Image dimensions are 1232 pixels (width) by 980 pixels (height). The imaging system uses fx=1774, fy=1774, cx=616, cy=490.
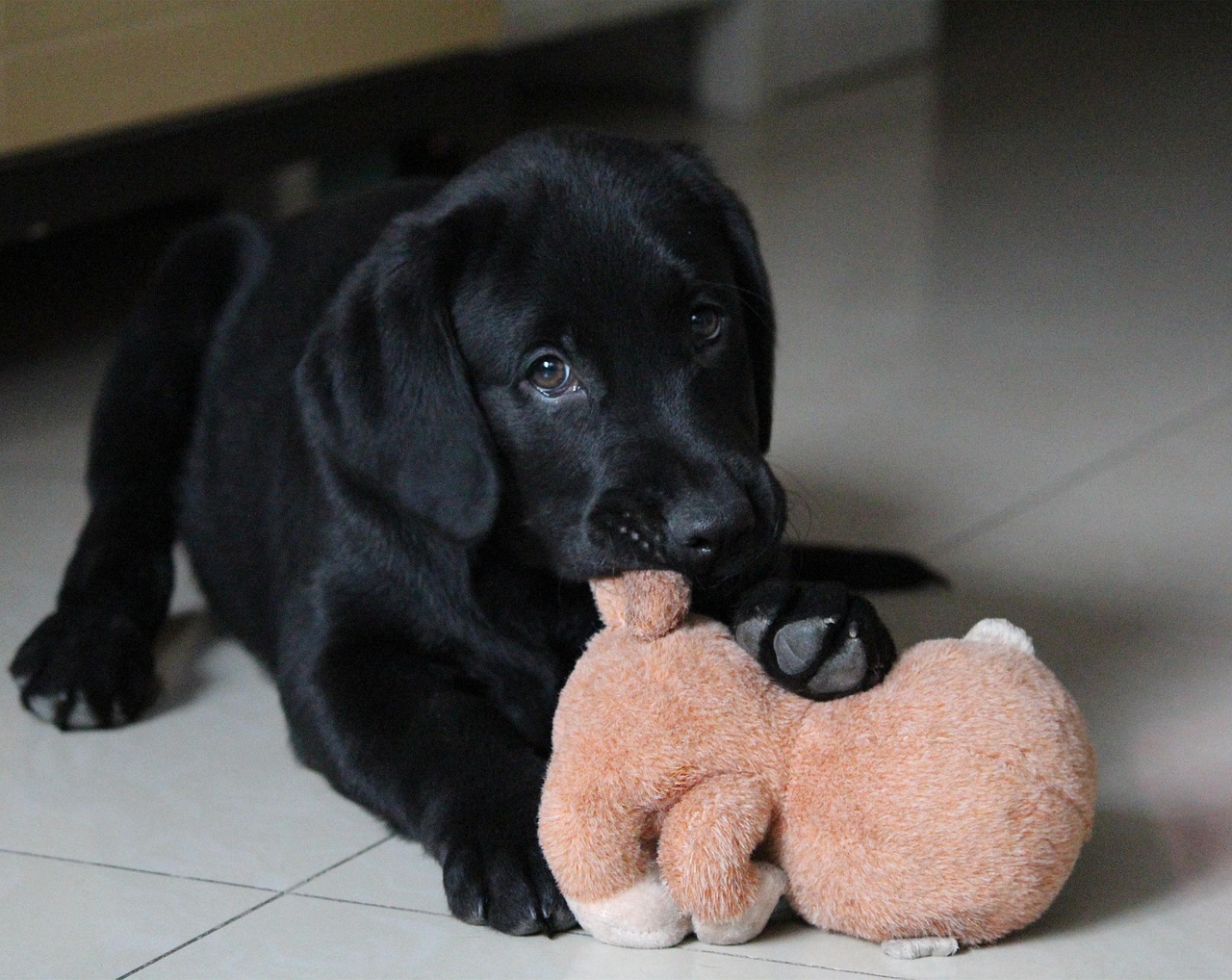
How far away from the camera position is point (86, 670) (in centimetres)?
249

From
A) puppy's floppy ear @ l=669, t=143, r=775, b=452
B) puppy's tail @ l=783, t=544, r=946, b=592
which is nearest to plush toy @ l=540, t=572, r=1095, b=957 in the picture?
puppy's floppy ear @ l=669, t=143, r=775, b=452

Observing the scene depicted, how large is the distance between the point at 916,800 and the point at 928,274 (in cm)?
348

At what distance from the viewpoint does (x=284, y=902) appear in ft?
6.39

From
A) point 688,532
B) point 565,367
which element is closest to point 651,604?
point 688,532

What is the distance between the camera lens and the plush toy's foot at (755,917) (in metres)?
1.73

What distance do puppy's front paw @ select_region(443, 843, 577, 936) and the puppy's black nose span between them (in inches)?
13.2

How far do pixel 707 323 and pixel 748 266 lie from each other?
27 cm

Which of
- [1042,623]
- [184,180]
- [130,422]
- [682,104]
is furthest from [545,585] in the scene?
[682,104]

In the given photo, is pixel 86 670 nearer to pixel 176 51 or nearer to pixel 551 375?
pixel 551 375

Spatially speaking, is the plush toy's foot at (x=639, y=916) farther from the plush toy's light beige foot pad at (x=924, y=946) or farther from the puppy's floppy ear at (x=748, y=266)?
the puppy's floppy ear at (x=748, y=266)

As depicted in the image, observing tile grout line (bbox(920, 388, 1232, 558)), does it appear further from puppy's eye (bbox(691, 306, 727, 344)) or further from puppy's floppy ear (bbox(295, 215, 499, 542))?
puppy's floppy ear (bbox(295, 215, 499, 542))

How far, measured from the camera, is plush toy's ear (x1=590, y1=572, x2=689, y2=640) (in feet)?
5.88

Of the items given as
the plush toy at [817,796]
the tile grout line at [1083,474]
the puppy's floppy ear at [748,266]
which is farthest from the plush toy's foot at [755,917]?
the tile grout line at [1083,474]

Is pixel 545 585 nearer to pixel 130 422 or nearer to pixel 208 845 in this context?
pixel 208 845
